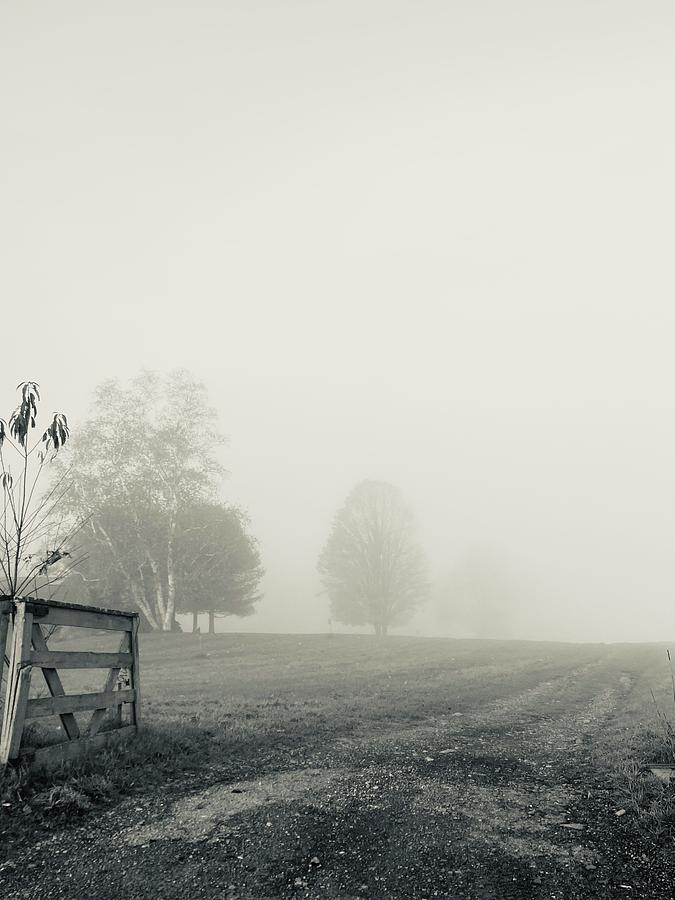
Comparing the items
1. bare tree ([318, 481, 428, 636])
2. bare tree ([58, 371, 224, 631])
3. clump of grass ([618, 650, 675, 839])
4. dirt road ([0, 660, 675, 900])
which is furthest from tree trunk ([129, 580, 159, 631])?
clump of grass ([618, 650, 675, 839])

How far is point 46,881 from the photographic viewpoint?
474 cm

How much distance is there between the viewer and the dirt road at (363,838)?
4637mm

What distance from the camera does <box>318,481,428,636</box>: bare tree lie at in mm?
54844

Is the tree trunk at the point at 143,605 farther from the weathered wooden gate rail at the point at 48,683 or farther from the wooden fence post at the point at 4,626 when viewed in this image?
the wooden fence post at the point at 4,626

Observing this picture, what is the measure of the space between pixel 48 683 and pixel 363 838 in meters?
4.93

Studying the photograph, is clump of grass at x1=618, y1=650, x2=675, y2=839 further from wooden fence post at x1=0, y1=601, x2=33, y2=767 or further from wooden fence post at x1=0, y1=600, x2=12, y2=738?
wooden fence post at x1=0, y1=600, x2=12, y2=738

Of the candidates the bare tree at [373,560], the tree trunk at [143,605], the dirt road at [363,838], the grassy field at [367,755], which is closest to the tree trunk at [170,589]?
the tree trunk at [143,605]

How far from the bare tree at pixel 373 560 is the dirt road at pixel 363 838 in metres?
46.5

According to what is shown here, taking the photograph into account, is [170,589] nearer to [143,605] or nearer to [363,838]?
[143,605]

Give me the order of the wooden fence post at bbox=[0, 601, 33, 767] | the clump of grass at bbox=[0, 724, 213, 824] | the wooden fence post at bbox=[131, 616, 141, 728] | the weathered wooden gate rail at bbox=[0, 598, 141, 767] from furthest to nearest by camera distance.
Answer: the wooden fence post at bbox=[131, 616, 141, 728] < the weathered wooden gate rail at bbox=[0, 598, 141, 767] < the wooden fence post at bbox=[0, 601, 33, 767] < the clump of grass at bbox=[0, 724, 213, 824]

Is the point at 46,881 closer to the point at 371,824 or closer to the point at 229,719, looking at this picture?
the point at 371,824

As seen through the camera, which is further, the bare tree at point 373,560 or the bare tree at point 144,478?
the bare tree at point 373,560

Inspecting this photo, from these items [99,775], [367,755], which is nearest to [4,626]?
[99,775]

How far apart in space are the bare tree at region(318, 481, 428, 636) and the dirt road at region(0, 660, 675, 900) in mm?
46462
